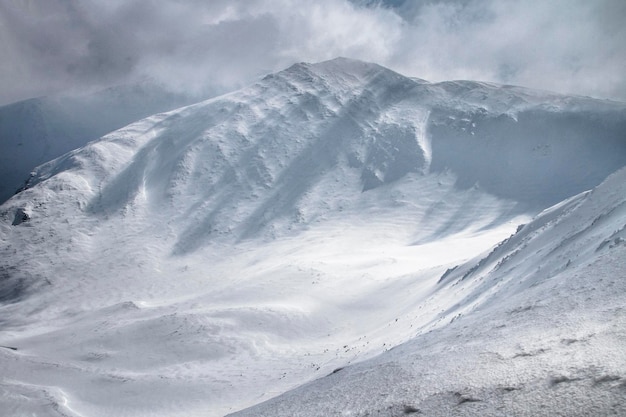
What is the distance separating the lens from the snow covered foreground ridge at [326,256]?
323 inches

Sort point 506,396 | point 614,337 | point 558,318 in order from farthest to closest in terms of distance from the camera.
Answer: point 558,318 < point 614,337 < point 506,396

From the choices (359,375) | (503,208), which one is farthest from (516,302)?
(503,208)

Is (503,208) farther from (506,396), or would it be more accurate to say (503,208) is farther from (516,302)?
(506,396)

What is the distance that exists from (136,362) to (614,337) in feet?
94.7

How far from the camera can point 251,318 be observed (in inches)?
1316

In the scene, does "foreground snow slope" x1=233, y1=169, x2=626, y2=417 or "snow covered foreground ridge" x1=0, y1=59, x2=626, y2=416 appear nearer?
"foreground snow slope" x1=233, y1=169, x2=626, y2=417

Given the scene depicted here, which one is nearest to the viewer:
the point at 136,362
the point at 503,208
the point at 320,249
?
the point at 136,362

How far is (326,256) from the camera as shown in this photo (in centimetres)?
5459

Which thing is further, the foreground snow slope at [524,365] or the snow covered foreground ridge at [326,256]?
the snow covered foreground ridge at [326,256]

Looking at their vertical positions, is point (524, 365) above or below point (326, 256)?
above

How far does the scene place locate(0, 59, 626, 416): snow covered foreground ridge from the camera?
8211mm

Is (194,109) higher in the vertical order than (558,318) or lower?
higher

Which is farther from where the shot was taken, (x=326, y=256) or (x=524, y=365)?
(x=326, y=256)

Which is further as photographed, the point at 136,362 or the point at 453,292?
the point at 136,362
